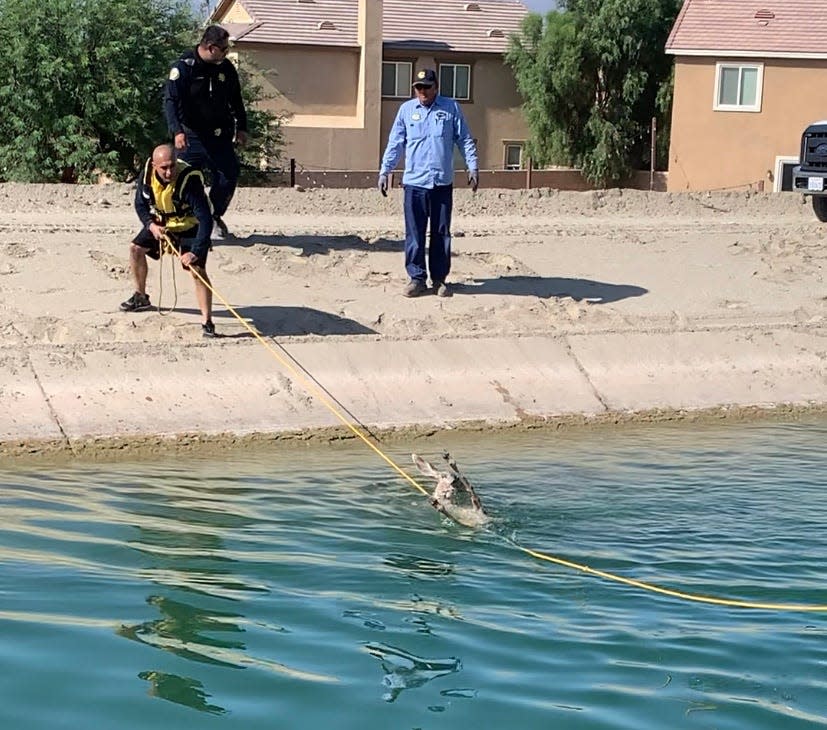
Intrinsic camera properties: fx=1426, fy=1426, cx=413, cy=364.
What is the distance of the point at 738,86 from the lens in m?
37.1

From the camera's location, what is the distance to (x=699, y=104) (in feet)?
124

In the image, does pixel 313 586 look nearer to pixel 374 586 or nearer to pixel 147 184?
pixel 374 586

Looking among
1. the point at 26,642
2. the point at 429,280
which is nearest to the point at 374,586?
the point at 26,642

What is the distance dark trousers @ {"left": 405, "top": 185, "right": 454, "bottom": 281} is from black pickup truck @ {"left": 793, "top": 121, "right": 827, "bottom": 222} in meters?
8.54

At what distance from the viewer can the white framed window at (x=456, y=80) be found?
1770 inches

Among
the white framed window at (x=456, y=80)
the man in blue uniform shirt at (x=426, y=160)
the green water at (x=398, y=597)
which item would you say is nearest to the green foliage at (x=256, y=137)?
the white framed window at (x=456, y=80)

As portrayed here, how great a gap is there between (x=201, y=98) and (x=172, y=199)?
1502 mm

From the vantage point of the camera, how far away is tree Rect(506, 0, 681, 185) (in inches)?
1644

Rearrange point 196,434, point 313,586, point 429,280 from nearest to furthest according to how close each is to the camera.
→ point 313,586 < point 196,434 < point 429,280

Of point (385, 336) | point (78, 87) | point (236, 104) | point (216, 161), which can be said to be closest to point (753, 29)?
point (78, 87)

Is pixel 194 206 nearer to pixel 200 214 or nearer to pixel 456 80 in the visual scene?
pixel 200 214

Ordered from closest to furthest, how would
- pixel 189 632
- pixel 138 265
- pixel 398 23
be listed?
pixel 189 632
pixel 138 265
pixel 398 23

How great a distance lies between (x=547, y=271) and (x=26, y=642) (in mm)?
8913

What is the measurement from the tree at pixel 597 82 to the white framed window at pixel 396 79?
364cm
